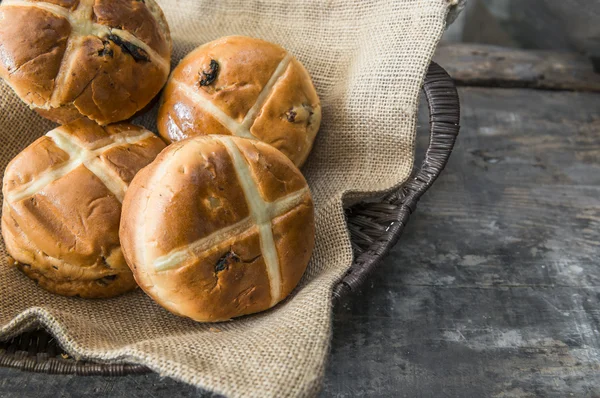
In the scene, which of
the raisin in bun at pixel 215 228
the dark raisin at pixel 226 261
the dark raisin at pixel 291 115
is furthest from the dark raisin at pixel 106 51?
the dark raisin at pixel 226 261

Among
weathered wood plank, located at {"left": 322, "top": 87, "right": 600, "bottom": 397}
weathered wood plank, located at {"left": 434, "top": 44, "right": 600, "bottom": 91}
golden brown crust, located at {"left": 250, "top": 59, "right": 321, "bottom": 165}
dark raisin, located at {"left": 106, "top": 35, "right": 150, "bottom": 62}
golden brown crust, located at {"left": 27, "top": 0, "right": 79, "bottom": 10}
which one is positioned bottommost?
weathered wood plank, located at {"left": 322, "top": 87, "right": 600, "bottom": 397}

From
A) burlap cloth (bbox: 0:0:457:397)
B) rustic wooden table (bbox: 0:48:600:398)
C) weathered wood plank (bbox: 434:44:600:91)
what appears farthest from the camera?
weathered wood plank (bbox: 434:44:600:91)

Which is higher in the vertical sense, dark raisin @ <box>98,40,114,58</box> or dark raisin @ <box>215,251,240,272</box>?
dark raisin @ <box>98,40,114,58</box>

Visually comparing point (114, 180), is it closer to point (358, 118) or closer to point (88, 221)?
point (88, 221)

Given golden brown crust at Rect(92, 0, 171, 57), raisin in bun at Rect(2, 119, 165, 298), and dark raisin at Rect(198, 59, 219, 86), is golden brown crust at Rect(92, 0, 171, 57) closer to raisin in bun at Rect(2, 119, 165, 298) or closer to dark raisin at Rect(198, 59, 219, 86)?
dark raisin at Rect(198, 59, 219, 86)

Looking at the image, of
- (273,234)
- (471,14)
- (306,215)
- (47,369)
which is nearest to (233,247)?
(273,234)

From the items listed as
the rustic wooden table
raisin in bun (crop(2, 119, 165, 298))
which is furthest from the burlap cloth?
the rustic wooden table
